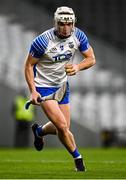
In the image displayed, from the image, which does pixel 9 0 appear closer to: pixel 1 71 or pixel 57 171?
pixel 1 71

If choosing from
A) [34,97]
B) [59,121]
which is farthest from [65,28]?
[59,121]

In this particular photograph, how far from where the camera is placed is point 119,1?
98.4 ft

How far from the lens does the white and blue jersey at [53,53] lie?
Answer: 389 inches

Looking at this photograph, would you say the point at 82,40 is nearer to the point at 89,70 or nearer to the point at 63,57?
the point at 63,57

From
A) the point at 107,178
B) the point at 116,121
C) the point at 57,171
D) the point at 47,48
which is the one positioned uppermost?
the point at 47,48

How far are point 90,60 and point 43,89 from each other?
2.36 feet

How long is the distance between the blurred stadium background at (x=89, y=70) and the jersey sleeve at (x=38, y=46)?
16.7 meters

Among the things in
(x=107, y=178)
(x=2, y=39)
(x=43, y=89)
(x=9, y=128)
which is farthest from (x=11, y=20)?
(x=107, y=178)

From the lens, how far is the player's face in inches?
381

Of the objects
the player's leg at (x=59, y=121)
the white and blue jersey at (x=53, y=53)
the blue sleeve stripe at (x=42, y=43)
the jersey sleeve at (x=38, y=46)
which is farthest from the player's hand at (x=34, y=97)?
the blue sleeve stripe at (x=42, y=43)

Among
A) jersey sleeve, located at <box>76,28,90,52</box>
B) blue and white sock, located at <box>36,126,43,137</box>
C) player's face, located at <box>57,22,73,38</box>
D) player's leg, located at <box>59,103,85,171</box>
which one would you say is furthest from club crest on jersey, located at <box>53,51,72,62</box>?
blue and white sock, located at <box>36,126,43,137</box>

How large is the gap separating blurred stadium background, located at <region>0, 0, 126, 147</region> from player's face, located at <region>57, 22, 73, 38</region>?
1680cm

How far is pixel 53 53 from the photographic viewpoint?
9945 mm

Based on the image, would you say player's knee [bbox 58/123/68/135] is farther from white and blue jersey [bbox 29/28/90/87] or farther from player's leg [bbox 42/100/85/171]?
white and blue jersey [bbox 29/28/90/87]
